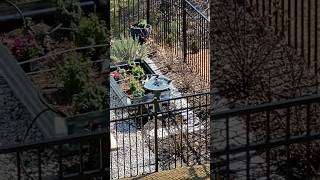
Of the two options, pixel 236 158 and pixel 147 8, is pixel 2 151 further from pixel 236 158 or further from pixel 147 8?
pixel 147 8

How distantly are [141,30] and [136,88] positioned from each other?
19 centimetres

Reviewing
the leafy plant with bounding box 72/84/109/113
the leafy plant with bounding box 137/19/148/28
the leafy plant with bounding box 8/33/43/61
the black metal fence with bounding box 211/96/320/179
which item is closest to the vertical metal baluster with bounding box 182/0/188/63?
the leafy plant with bounding box 137/19/148/28

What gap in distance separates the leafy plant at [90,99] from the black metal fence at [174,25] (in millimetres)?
522

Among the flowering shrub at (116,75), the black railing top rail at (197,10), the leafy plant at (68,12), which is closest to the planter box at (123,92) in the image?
the flowering shrub at (116,75)

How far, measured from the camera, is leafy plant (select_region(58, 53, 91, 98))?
1.67 m

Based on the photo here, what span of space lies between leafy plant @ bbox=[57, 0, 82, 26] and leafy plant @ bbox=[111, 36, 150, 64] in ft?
1.38

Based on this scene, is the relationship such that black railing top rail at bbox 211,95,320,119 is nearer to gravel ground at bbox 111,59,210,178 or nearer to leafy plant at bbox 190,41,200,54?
gravel ground at bbox 111,59,210,178

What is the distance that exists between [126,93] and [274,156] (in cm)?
51

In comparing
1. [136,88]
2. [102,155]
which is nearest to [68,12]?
[102,155]

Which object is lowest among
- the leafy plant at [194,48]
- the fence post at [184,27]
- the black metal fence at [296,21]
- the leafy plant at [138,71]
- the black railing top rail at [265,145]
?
the black railing top rail at [265,145]

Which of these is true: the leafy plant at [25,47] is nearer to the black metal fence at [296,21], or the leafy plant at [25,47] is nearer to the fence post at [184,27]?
the black metal fence at [296,21]

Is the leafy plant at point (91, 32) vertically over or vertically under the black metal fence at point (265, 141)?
over

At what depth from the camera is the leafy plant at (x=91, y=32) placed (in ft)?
5.54

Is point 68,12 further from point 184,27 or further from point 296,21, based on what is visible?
point 184,27
